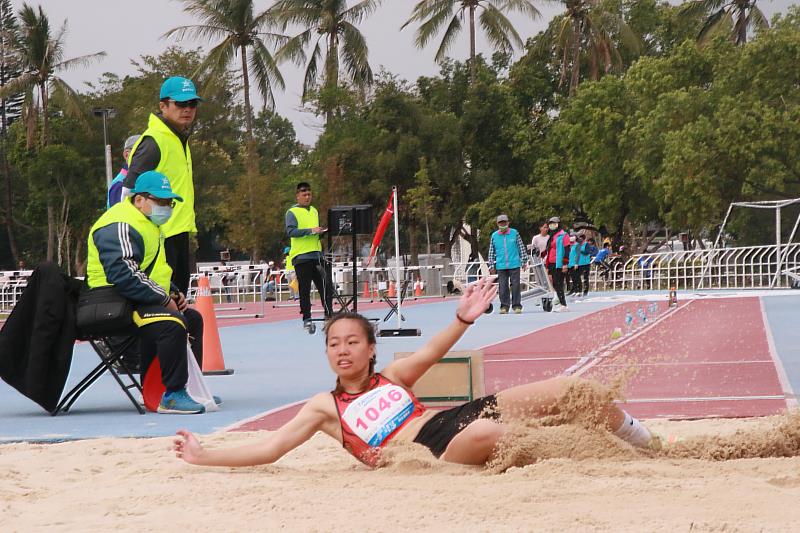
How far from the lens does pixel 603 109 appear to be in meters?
49.3

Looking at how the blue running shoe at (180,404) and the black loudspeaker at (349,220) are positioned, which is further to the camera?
the black loudspeaker at (349,220)

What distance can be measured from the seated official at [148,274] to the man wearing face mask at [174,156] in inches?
15.7

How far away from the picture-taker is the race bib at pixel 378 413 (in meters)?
5.86

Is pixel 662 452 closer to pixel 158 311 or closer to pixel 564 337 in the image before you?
pixel 158 311

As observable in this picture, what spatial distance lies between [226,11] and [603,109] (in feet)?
56.1

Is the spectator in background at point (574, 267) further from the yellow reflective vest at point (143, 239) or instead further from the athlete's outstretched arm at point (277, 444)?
the athlete's outstretched arm at point (277, 444)

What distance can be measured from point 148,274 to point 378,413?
3.61 m

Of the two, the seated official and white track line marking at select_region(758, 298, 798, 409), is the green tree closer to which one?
white track line marking at select_region(758, 298, 798, 409)

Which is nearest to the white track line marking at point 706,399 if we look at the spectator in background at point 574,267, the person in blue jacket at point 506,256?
the person in blue jacket at point 506,256

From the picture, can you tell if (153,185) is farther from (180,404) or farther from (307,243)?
(307,243)

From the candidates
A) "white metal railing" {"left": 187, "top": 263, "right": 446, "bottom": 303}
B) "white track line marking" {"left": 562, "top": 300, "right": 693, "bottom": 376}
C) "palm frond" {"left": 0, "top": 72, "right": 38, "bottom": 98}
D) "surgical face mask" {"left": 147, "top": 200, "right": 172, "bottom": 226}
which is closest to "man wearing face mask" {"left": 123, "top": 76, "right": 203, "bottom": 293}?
"surgical face mask" {"left": 147, "top": 200, "right": 172, "bottom": 226}

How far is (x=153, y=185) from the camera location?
29.5ft

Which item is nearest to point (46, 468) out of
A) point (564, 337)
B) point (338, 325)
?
point (338, 325)

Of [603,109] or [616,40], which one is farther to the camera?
[616,40]
